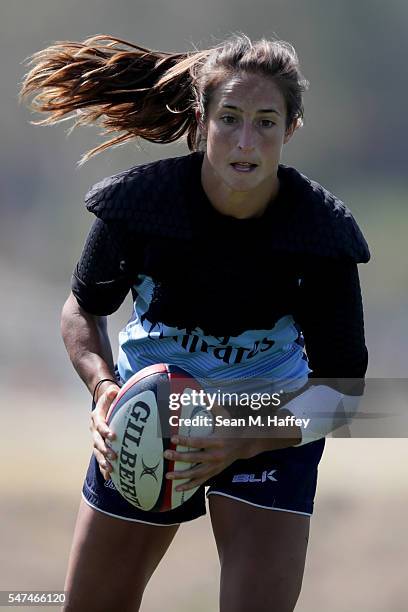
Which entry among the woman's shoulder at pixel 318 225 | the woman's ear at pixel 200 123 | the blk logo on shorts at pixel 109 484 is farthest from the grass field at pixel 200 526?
the woman's ear at pixel 200 123

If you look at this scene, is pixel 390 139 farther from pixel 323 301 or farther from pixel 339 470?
pixel 323 301

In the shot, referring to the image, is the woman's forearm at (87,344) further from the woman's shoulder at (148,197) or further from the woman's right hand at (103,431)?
the woman's shoulder at (148,197)

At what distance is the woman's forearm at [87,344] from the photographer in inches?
133

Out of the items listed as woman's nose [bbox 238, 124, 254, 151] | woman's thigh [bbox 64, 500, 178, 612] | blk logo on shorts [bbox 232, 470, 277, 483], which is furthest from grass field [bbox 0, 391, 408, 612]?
woman's nose [bbox 238, 124, 254, 151]

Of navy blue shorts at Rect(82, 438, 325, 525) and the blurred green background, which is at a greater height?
the blurred green background

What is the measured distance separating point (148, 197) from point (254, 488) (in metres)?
0.83

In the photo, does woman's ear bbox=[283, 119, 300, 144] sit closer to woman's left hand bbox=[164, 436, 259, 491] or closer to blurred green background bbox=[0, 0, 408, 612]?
blurred green background bbox=[0, 0, 408, 612]

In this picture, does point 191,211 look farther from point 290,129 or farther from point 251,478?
point 251,478

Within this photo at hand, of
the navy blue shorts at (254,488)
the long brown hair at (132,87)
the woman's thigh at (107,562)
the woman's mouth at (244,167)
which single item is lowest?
the woman's thigh at (107,562)

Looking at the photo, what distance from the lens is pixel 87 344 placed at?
3.42 metres

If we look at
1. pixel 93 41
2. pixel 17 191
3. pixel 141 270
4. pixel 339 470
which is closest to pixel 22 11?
pixel 17 191

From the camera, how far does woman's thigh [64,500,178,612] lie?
10.8ft

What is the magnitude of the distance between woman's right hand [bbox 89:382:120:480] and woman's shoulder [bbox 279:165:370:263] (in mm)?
620

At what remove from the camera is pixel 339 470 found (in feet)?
19.6
